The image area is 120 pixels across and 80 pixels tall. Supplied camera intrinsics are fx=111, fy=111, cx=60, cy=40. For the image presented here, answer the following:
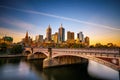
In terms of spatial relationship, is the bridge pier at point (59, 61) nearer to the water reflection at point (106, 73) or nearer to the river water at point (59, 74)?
the river water at point (59, 74)

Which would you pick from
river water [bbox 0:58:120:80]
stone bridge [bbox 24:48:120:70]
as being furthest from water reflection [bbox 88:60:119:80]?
stone bridge [bbox 24:48:120:70]

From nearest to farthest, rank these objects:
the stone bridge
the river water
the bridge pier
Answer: the stone bridge, the river water, the bridge pier

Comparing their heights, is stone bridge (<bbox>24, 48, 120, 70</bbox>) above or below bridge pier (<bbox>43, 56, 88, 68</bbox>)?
above

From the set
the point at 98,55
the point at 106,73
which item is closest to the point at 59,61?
the point at 106,73

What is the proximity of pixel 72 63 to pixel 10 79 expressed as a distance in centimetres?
2066

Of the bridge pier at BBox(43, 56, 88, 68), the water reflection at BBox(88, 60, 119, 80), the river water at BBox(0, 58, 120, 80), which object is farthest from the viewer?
the bridge pier at BBox(43, 56, 88, 68)

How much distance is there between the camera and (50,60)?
3170 cm

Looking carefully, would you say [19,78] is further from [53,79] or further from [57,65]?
[57,65]

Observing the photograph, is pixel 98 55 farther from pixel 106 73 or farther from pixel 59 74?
pixel 59 74

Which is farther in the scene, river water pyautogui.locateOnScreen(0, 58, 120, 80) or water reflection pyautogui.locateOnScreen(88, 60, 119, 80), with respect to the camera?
river water pyautogui.locateOnScreen(0, 58, 120, 80)

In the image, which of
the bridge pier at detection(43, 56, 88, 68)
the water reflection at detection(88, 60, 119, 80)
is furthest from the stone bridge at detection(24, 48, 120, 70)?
the water reflection at detection(88, 60, 119, 80)

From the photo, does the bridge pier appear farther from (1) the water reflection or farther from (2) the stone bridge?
(1) the water reflection

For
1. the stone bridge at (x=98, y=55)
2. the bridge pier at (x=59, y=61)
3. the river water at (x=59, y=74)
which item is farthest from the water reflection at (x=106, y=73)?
the bridge pier at (x=59, y=61)

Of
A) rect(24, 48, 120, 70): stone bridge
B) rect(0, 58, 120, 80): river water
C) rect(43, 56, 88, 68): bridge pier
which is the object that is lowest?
rect(0, 58, 120, 80): river water
